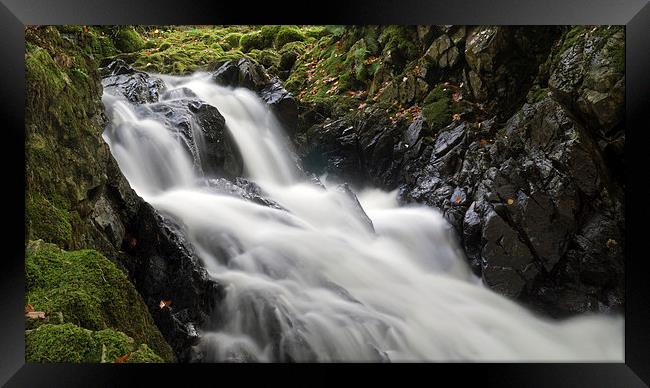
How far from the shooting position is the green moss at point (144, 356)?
2.57m

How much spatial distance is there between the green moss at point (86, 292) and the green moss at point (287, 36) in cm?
226

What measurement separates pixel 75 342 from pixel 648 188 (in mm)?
3826

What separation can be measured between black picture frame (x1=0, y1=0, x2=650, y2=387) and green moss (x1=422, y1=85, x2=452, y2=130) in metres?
1.43

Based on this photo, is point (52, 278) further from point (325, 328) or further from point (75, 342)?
point (325, 328)

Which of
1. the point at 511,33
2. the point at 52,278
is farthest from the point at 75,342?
the point at 511,33

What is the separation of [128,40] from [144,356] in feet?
8.55

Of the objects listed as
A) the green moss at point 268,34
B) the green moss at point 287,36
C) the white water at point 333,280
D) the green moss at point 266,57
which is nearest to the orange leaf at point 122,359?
the white water at point 333,280

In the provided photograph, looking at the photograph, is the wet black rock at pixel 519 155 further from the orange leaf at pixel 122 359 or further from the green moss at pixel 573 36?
the orange leaf at pixel 122 359

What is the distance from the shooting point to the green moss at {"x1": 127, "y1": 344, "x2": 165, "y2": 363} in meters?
2.57

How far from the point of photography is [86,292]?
2.44 meters

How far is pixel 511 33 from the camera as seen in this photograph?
4035mm
